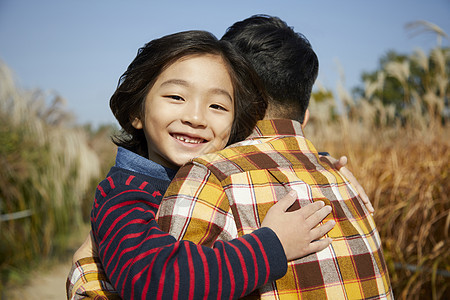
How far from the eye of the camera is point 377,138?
5156 millimetres

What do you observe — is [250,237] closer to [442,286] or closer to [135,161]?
[135,161]

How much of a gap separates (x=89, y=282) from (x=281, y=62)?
1.17 meters

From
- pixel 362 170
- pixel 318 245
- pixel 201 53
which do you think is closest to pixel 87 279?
pixel 318 245

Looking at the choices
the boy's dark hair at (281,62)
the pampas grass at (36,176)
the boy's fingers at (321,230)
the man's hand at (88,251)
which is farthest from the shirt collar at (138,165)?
the pampas grass at (36,176)

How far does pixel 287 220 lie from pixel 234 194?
187 millimetres

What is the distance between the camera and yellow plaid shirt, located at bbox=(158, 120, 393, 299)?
1202 millimetres

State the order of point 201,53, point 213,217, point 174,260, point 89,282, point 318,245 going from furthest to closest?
point 201,53 < point 89,282 < point 318,245 < point 213,217 < point 174,260

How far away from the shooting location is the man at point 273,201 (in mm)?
1207

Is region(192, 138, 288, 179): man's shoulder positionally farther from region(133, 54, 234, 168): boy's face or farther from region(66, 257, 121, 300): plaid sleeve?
region(66, 257, 121, 300): plaid sleeve

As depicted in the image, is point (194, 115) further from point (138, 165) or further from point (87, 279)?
point (87, 279)

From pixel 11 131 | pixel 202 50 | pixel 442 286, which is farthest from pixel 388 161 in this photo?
pixel 11 131

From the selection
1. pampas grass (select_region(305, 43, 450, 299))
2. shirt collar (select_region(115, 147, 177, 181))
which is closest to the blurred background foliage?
pampas grass (select_region(305, 43, 450, 299))

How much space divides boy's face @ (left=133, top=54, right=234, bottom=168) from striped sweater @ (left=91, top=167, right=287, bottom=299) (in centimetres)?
45

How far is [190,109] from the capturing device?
5.34 feet
